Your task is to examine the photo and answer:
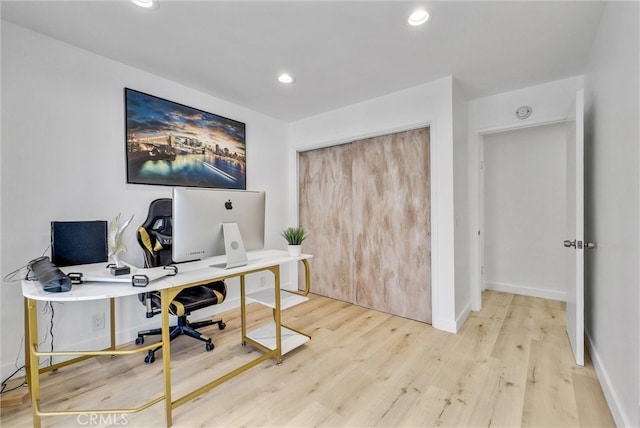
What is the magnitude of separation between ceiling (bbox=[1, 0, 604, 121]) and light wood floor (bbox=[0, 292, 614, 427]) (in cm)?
242

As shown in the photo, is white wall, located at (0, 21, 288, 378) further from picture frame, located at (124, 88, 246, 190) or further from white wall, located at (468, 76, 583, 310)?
white wall, located at (468, 76, 583, 310)

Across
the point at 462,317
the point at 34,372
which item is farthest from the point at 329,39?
the point at 462,317

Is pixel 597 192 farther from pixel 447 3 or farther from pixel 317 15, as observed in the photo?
pixel 317 15

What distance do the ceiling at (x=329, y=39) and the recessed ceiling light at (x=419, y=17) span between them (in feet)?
0.12

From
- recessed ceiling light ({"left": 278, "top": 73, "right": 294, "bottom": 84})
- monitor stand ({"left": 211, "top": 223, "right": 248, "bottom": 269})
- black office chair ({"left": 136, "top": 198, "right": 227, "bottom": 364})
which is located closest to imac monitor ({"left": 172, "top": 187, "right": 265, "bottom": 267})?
monitor stand ({"left": 211, "top": 223, "right": 248, "bottom": 269})

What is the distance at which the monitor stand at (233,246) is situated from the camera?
1.81 metres

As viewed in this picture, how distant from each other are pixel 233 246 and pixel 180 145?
1516 mm

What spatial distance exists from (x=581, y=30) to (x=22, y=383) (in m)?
4.59

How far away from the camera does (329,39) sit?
2.06 m

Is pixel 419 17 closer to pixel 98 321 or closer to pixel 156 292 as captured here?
pixel 156 292

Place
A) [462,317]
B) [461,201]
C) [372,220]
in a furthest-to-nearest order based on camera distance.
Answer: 1. [372,220]
2. [461,201]
3. [462,317]

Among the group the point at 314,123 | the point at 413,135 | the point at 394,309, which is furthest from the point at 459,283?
the point at 314,123

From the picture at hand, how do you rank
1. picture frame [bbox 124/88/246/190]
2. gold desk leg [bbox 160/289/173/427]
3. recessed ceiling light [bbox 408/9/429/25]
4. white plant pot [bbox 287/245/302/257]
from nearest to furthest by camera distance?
1. gold desk leg [bbox 160/289/173/427]
2. recessed ceiling light [bbox 408/9/429/25]
3. white plant pot [bbox 287/245/302/257]
4. picture frame [bbox 124/88/246/190]

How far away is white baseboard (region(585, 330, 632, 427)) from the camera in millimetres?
1378
